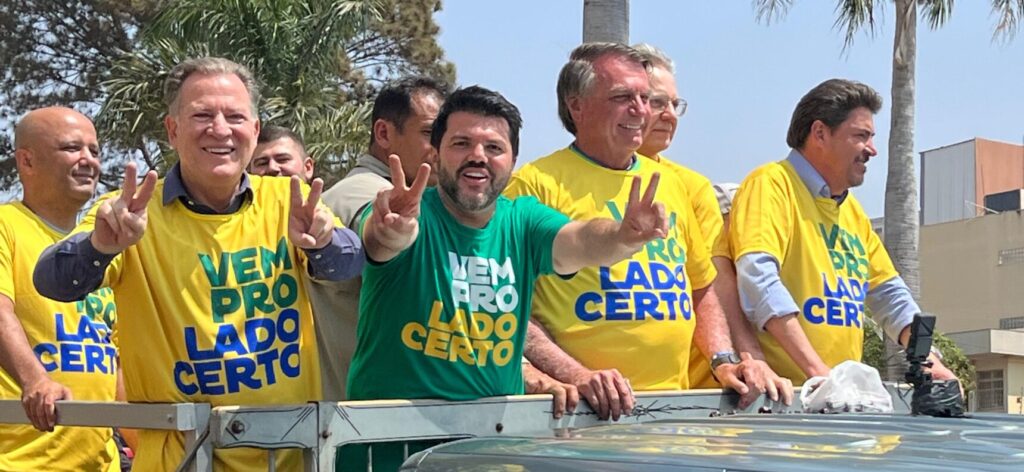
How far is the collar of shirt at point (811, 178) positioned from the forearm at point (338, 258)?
6.78 feet

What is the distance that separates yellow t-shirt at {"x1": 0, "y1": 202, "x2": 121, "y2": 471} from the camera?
424 centimetres

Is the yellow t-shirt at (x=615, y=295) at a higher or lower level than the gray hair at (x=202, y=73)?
lower

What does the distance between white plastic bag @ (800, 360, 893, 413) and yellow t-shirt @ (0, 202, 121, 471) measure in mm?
2235

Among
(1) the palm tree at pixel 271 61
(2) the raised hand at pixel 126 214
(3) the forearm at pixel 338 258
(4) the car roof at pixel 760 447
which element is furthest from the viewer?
(1) the palm tree at pixel 271 61

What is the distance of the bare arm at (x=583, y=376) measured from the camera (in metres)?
3.40

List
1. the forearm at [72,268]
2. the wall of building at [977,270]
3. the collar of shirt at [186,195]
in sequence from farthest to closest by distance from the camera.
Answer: the wall of building at [977,270] → the collar of shirt at [186,195] → the forearm at [72,268]

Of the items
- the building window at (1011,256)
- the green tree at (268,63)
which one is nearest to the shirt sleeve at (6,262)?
the green tree at (268,63)

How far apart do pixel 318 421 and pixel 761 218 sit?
2355 mm

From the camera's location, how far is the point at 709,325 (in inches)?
177

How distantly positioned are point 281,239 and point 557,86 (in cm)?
151

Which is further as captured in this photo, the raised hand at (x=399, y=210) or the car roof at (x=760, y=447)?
the raised hand at (x=399, y=210)

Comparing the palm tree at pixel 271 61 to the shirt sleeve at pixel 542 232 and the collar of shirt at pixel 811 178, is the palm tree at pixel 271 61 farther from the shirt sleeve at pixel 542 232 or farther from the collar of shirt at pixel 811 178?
the shirt sleeve at pixel 542 232

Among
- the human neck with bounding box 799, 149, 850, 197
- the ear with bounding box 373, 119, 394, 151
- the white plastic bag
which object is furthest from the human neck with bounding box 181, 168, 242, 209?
the human neck with bounding box 799, 149, 850, 197

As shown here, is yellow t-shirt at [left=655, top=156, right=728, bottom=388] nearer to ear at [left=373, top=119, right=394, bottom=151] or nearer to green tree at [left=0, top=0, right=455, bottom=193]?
ear at [left=373, top=119, right=394, bottom=151]
